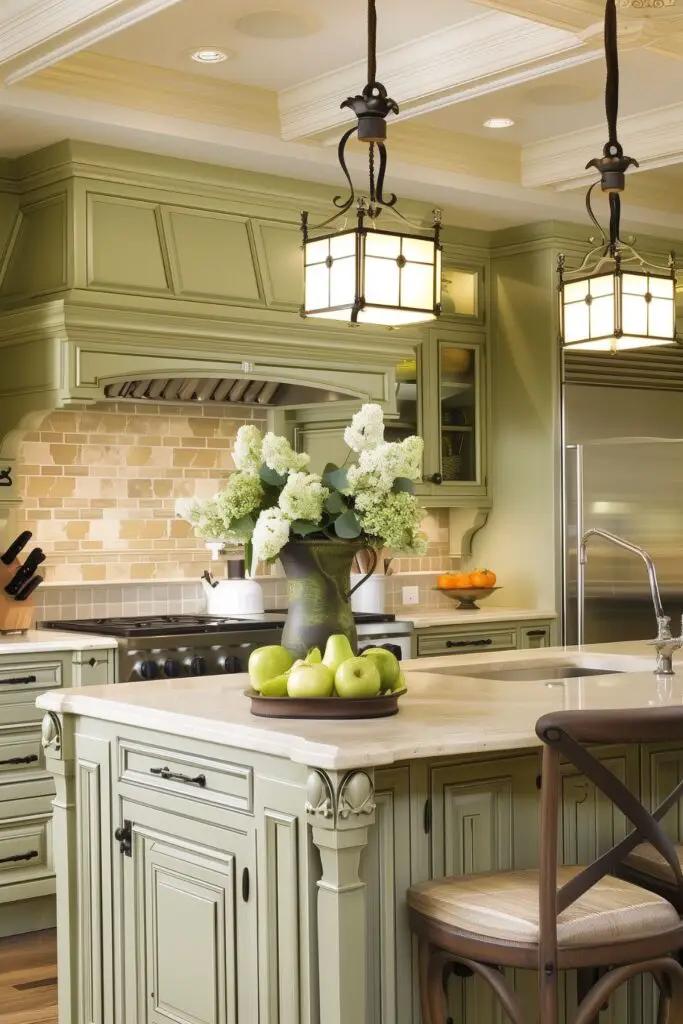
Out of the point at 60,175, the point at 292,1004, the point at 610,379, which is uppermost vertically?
the point at 60,175

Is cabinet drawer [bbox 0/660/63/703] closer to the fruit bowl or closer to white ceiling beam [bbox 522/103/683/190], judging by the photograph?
the fruit bowl

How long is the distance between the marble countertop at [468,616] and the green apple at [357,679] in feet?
10.0

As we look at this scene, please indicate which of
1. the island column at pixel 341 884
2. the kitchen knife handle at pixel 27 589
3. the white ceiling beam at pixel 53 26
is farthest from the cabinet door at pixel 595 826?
the kitchen knife handle at pixel 27 589

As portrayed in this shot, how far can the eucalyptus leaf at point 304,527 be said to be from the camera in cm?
320

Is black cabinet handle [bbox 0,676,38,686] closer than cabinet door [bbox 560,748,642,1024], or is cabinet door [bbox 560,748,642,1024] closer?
cabinet door [bbox 560,748,642,1024]

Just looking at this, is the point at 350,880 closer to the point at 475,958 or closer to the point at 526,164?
the point at 475,958

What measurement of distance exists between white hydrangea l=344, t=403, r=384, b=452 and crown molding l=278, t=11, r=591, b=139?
5.92 feet

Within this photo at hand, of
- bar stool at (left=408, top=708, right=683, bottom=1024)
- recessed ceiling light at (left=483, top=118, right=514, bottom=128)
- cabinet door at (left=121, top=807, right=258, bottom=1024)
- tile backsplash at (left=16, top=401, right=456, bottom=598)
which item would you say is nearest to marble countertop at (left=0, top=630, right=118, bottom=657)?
tile backsplash at (left=16, top=401, right=456, bottom=598)

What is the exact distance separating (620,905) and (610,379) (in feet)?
15.1

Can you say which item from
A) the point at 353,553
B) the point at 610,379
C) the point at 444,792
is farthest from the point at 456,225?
the point at 444,792

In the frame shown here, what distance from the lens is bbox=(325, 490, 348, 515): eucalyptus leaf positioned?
3.22 metres

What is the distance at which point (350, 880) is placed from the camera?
255 cm

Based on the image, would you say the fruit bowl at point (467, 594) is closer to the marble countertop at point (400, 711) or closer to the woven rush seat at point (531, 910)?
the marble countertop at point (400, 711)

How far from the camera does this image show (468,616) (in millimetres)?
6340
